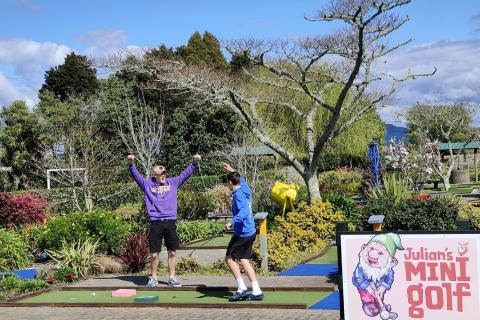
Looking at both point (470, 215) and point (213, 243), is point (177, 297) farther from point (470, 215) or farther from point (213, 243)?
point (470, 215)

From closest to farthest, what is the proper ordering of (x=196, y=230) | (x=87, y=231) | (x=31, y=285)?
(x=31, y=285)
(x=87, y=231)
(x=196, y=230)

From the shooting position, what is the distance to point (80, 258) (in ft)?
43.9

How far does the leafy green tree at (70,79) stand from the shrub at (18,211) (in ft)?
103

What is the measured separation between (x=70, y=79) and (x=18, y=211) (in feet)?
117

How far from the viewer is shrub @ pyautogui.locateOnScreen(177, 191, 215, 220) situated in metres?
23.9

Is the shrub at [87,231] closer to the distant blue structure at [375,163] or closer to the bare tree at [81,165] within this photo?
the bare tree at [81,165]

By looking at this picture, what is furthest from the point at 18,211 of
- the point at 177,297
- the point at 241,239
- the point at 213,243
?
the point at 241,239

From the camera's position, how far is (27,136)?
44.9 metres

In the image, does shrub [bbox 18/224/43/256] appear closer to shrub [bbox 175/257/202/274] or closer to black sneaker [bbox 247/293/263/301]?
shrub [bbox 175/257/202/274]

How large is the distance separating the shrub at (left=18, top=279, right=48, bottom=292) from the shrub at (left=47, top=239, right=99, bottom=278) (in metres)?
0.88

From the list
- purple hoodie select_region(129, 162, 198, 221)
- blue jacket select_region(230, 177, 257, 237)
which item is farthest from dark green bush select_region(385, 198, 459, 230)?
purple hoodie select_region(129, 162, 198, 221)

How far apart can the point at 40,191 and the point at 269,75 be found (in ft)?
47.7

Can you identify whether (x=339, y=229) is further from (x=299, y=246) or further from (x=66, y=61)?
(x=66, y=61)

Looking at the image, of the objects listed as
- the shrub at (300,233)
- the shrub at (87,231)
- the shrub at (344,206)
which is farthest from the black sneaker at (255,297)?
the shrub at (344,206)
